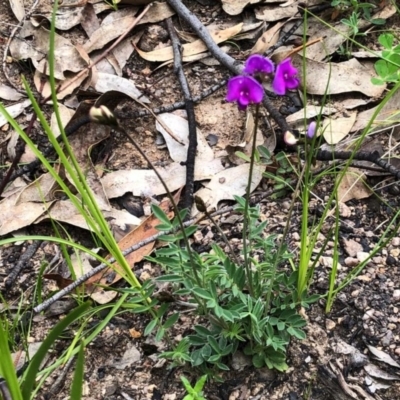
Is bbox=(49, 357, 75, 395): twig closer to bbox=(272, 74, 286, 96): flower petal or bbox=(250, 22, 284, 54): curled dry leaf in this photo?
bbox=(272, 74, 286, 96): flower petal

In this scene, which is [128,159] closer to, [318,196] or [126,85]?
[126,85]

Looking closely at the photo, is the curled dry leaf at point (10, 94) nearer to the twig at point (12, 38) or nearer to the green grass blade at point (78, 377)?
the twig at point (12, 38)

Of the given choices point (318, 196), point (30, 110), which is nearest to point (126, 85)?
point (30, 110)

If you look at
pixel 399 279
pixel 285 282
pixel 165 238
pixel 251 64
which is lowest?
pixel 399 279

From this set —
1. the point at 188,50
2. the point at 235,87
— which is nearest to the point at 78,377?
the point at 235,87

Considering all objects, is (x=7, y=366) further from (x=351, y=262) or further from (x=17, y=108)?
(x=17, y=108)

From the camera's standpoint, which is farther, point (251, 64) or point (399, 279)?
point (399, 279)
